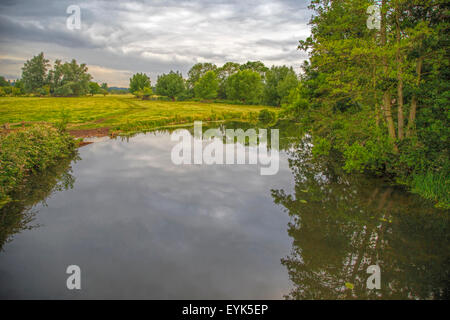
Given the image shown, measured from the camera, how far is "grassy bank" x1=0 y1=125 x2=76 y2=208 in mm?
9661

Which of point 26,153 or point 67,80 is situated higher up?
point 67,80

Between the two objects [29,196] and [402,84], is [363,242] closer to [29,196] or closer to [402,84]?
[402,84]

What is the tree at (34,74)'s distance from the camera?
83.6 metres

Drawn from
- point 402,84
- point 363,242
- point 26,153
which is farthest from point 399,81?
point 26,153

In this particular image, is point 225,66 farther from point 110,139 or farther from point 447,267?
point 447,267

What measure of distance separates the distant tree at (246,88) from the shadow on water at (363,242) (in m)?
71.4

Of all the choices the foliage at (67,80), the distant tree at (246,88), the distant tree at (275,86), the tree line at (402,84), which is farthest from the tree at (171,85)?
the tree line at (402,84)

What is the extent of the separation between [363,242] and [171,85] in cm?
8930

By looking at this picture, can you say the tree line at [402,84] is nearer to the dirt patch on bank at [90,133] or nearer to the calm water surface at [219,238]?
the calm water surface at [219,238]

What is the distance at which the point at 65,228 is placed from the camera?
770 cm

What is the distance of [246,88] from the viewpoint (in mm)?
79375

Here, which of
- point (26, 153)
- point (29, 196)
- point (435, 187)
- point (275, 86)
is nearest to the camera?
point (435, 187)
